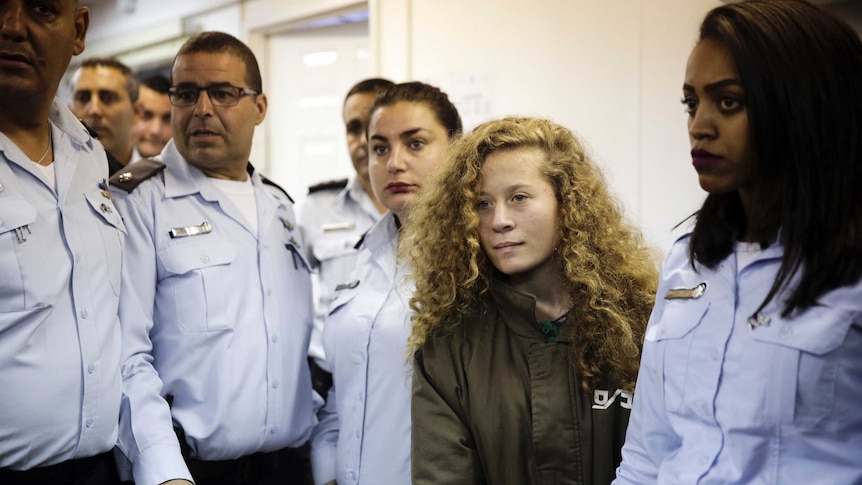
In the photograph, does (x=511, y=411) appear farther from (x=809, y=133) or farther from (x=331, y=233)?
(x=331, y=233)

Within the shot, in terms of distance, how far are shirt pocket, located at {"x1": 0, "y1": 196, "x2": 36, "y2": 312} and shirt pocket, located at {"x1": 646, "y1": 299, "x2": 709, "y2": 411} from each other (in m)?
1.14

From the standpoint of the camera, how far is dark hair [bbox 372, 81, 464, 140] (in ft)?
6.82

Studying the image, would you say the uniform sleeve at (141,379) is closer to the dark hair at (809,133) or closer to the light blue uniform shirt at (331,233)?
the light blue uniform shirt at (331,233)

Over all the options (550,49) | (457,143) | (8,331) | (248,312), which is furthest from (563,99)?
(8,331)

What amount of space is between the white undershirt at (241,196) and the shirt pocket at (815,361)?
4.51 ft

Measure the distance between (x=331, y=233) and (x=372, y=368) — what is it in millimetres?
908

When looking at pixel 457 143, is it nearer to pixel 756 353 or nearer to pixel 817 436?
pixel 756 353

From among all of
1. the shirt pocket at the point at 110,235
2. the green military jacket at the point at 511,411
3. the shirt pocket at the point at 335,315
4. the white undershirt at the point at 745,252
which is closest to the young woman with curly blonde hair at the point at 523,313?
the green military jacket at the point at 511,411

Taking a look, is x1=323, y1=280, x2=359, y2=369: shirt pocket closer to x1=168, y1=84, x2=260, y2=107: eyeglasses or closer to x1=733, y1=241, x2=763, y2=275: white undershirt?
x1=168, y1=84, x2=260, y2=107: eyeglasses

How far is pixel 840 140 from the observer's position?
114cm

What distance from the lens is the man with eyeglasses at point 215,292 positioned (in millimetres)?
1854

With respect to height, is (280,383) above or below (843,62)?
below

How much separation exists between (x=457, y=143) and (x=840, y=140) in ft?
2.80

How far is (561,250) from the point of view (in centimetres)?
170
